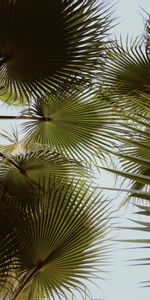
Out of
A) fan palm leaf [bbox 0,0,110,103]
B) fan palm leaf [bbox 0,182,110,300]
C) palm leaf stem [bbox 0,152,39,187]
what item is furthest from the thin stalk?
fan palm leaf [bbox 0,0,110,103]

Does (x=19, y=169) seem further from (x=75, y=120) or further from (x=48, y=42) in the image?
(x=48, y=42)

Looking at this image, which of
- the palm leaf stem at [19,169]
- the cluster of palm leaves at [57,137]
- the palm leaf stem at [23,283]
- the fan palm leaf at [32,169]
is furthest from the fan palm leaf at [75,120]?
the palm leaf stem at [23,283]

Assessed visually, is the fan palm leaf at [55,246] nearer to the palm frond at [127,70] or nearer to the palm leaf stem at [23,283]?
the palm leaf stem at [23,283]

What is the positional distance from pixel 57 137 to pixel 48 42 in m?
0.96

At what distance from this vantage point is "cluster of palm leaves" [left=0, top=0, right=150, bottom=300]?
250 centimetres

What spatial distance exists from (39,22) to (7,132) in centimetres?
119

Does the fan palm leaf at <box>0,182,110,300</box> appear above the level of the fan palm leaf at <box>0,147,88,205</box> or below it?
below

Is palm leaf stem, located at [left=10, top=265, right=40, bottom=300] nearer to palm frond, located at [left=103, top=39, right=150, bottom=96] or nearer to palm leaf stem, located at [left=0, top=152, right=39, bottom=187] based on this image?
→ palm leaf stem, located at [left=0, top=152, right=39, bottom=187]

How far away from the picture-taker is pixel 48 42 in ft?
8.68

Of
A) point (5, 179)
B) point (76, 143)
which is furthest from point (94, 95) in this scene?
point (5, 179)

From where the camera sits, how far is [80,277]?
2592mm

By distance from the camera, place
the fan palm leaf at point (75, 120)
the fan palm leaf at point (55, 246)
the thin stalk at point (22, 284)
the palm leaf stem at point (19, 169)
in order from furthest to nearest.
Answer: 1. the fan palm leaf at point (75, 120)
2. the palm leaf stem at point (19, 169)
3. the fan palm leaf at point (55, 246)
4. the thin stalk at point (22, 284)

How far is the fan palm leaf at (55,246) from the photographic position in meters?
2.45

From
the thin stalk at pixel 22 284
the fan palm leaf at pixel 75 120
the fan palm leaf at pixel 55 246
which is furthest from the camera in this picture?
the fan palm leaf at pixel 75 120
